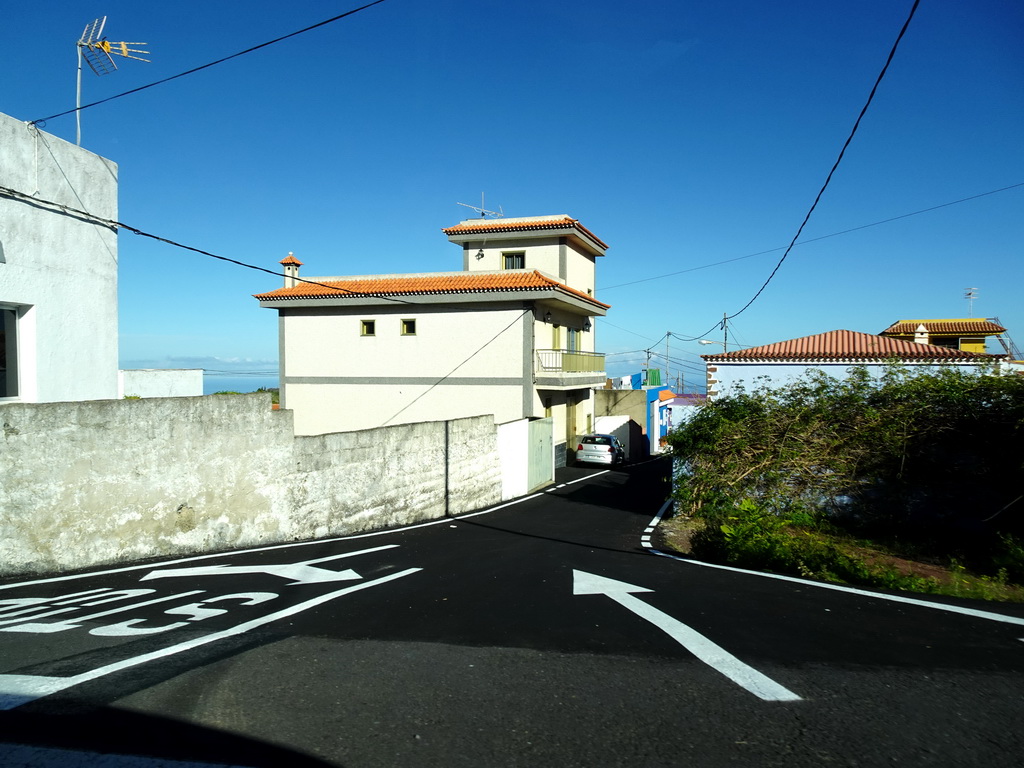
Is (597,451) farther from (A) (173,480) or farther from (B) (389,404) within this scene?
(A) (173,480)

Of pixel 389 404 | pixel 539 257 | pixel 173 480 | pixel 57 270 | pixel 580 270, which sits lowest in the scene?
pixel 173 480

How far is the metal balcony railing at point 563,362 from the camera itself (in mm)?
24984

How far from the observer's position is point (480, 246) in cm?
3162

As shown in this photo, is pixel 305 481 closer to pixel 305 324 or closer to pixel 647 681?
pixel 647 681

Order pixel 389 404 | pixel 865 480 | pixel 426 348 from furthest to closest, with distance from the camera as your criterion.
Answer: pixel 389 404
pixel 426 348
pixel 865 480

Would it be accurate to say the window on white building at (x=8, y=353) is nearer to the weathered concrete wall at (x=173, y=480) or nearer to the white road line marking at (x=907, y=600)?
the weathered concrete wall at (x=173, y=480)

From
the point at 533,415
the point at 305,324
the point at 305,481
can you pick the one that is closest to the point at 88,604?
the point at 305,481

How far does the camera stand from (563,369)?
1021 inches

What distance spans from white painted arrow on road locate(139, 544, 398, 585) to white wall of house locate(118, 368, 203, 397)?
17715 millimetres

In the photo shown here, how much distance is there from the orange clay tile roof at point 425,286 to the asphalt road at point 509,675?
17.4m

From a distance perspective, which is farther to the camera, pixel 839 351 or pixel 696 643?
pixel 839 351

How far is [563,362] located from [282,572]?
1818cm

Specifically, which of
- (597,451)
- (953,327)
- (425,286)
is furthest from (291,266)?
(953,327)

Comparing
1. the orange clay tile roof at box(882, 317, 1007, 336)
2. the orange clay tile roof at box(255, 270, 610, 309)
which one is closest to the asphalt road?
the orange clay tile roof at box(255, 270, 610, 309)
